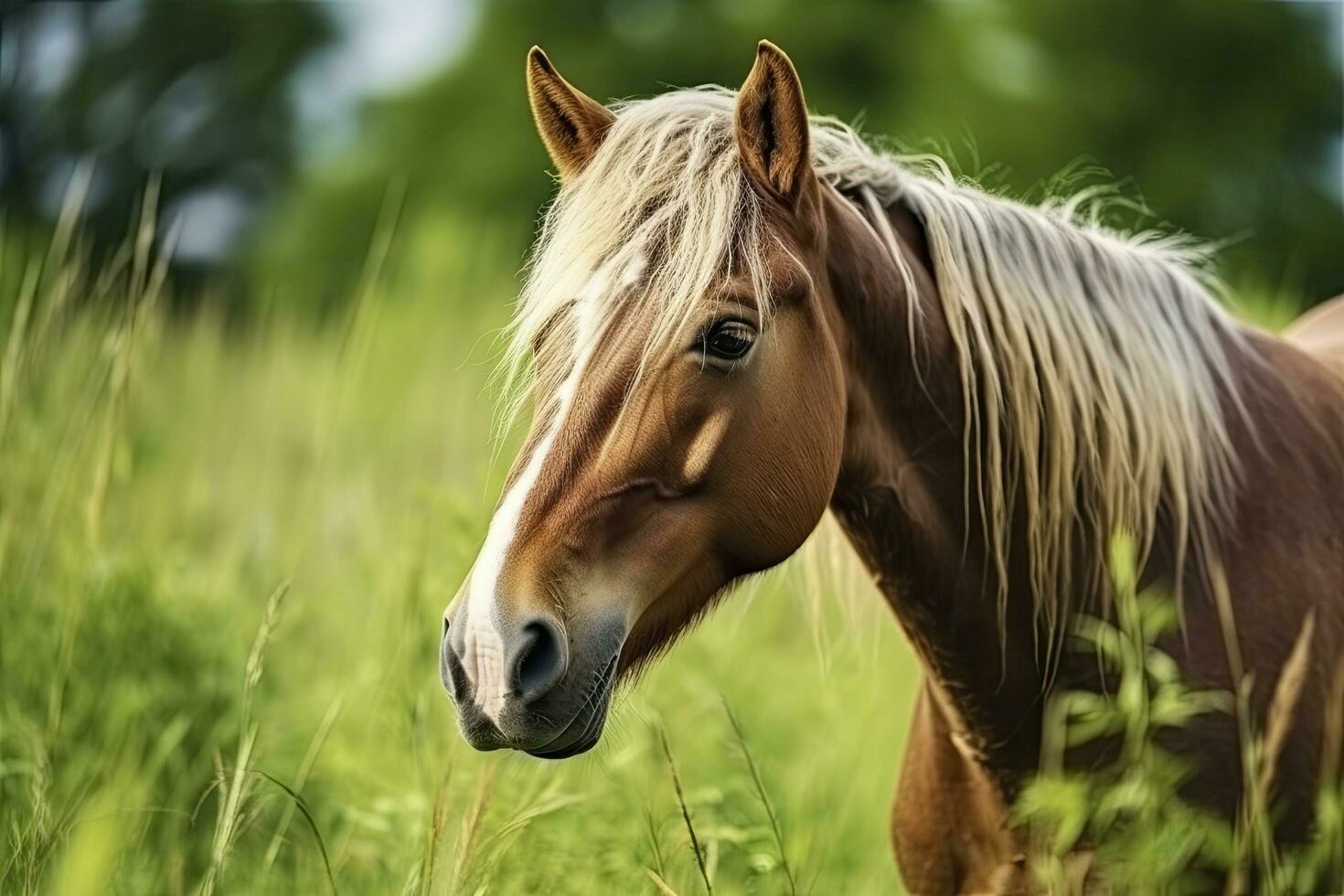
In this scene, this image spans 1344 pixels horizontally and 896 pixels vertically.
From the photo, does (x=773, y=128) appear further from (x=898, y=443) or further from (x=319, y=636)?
(x=319, y=636)

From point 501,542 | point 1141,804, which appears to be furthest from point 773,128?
point 1141,804

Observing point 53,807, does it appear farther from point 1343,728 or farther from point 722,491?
point 1343,728

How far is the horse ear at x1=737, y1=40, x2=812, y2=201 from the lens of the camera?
6.02 feet

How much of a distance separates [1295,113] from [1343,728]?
19915 millimetres

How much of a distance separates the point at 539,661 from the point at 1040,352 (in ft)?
3.11

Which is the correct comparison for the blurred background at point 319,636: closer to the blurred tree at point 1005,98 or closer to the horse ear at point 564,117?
the horse ear at point 564,117

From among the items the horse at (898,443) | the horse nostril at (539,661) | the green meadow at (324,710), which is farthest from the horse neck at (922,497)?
the horse nostril at (539,661)

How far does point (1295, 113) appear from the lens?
1959cm

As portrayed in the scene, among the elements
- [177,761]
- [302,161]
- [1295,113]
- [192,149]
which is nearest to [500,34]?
[302,161]

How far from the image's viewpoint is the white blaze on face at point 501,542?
160 cm

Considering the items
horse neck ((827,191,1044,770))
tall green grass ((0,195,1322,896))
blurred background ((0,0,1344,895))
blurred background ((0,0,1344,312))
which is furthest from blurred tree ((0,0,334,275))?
horse neck ((827,191,1044,770))

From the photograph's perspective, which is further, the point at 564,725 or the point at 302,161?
the point at 302,161

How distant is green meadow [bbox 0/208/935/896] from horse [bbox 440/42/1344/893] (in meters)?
0.28

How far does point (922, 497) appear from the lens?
82.0 inches
